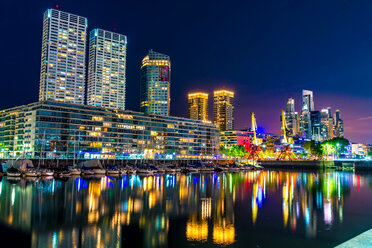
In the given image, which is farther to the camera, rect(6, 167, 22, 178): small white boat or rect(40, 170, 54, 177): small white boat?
rect(40, 170, 54, 177): small white boat

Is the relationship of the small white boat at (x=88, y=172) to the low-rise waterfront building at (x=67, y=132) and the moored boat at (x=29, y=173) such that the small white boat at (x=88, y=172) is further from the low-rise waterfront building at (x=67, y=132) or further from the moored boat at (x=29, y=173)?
the low-rise waterfront building at (x=67, y=132)

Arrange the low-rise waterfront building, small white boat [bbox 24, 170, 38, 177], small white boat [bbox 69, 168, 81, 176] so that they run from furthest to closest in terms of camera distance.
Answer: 1. the low-rise waterfront building
2. small white boat [bbox 69, 168, 81, 176]
3. small white boat [bbox 24, 170, 38, 177]

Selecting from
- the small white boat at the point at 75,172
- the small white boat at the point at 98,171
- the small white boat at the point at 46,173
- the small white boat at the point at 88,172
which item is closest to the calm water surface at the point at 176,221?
the small white boat at the point at 46,173

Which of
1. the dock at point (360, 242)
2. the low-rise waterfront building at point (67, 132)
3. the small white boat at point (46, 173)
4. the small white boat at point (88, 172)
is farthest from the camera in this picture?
the low-rise waterfront building at point (67, 132)

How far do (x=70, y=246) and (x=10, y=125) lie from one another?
18376 cm

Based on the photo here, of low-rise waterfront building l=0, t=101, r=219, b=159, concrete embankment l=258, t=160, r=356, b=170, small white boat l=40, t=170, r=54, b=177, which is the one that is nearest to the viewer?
small white boat l=40, t=170, r=54, b=177

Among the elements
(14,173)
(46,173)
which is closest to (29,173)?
(14,173)

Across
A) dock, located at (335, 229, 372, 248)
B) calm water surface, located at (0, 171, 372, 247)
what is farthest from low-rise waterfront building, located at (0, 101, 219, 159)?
dock, located at (335, 229, 372, 248)

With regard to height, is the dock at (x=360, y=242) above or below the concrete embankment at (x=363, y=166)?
above

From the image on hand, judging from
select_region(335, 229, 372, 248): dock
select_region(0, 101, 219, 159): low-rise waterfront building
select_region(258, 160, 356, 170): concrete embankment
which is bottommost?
select_region(258, 160, 356, 170): concrete embankment

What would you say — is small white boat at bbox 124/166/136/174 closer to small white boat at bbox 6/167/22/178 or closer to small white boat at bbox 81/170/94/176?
small white boat at bbox 81/170/94/176

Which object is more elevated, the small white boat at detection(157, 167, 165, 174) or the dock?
the dock

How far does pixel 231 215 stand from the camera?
3678 centimetres

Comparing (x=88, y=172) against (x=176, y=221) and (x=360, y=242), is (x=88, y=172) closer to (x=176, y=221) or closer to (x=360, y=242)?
(x=176, y=221)
